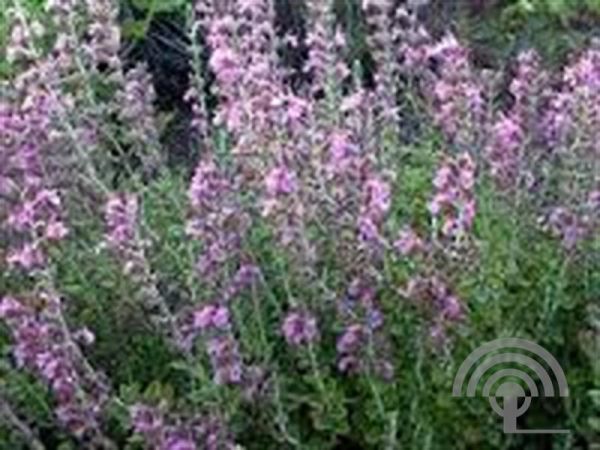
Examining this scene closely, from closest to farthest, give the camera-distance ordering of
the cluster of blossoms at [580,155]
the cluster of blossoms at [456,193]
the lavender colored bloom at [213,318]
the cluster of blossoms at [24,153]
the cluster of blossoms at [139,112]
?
the cluster of blossoms at [456,193] < the lavender colored bloom at [213,318] < the cluster of blossoms at [580,155] < the cluster of blossoms at [24,153] < the cluster of blossoms at [139,112]

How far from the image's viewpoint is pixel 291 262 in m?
2.64

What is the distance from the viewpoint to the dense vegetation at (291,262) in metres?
2.50

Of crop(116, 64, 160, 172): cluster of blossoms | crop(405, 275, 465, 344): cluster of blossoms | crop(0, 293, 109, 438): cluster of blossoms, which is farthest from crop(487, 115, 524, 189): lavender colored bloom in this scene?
crop(0, 293, 109, 438): cluster of blossoms

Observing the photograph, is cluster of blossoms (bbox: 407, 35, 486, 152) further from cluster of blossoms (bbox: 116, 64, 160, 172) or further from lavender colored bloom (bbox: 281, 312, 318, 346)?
cluster of blossoms (bbox: 116, 64, 160, 172)

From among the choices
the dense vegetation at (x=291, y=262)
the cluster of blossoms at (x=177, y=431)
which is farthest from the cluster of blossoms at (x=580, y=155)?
the cluster of blossoms at (x=177, y=431)

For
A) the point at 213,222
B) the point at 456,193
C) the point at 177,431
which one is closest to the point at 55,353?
the point at 177,431

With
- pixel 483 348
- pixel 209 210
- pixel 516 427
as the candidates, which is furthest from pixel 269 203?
pixel 516 427

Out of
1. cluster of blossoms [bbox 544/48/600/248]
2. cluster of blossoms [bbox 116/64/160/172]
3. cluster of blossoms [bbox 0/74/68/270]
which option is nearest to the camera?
cluster of blossoms [bbox 544/48/600/248]

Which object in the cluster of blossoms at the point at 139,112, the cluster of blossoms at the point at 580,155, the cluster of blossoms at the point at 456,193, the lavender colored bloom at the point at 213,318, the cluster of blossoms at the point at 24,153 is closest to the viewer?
the cluster of blossoms at the point at 456,193

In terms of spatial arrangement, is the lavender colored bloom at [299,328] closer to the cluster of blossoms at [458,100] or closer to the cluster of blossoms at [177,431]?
the cluster of blossoms at [177,431]

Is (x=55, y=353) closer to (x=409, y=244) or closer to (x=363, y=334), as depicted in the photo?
(x=363, y=334)

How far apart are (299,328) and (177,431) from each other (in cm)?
30

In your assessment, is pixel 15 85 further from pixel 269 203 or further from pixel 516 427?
pixel 516 427

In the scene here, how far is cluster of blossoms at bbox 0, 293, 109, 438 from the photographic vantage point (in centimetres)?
243
